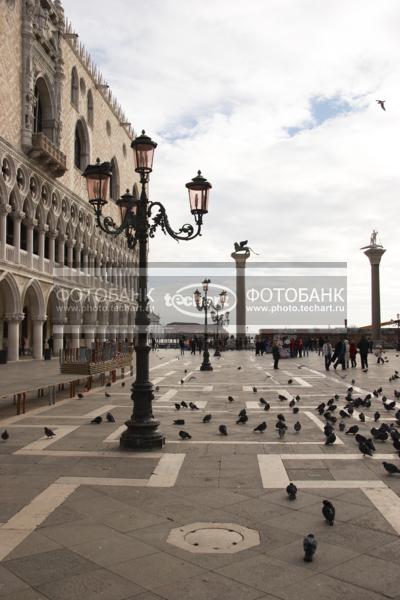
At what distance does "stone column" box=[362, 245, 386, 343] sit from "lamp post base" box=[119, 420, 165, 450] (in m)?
45.5

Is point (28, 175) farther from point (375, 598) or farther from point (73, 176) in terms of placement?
point (375, 598)

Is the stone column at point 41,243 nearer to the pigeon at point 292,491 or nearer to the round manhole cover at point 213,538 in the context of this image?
the pigeon at point 292,491

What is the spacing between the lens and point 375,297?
169 feet

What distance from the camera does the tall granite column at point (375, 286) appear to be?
51.3 metres

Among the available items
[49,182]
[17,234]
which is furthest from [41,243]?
[49,182]

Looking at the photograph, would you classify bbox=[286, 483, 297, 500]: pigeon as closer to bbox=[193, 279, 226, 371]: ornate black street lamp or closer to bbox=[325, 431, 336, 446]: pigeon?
bbox=[325, 431, 336, 446]: pigeon

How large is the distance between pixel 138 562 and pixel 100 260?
131 ft

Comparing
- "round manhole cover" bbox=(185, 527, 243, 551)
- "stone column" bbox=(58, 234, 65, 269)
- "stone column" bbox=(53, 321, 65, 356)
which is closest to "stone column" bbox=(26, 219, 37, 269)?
"stone column" bbox=(58, 234, 65, 269)

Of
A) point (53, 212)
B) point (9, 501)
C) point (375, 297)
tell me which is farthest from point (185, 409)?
point (375, 297)

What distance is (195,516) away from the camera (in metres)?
4.91

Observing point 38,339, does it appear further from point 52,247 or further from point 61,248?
point 61,248

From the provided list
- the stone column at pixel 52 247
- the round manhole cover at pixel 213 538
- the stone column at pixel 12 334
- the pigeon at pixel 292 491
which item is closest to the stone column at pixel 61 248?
the stone column at pixel 52 247

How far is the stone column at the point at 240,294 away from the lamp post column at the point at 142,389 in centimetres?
4207

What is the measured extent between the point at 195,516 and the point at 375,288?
1980 inches
